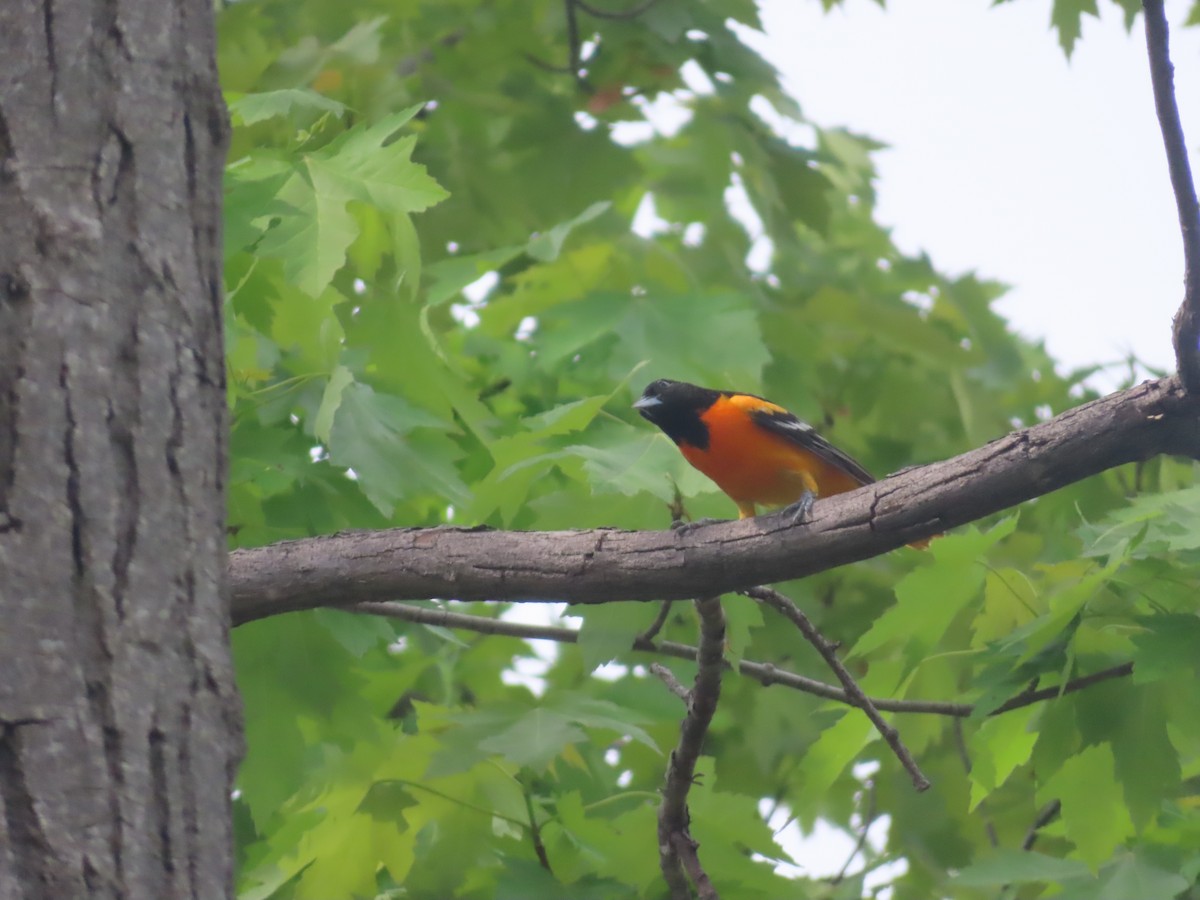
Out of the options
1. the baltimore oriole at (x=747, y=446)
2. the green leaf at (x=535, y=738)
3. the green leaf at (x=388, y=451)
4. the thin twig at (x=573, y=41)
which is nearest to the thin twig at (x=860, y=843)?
the baltimore oriole at (x=747, y=446)

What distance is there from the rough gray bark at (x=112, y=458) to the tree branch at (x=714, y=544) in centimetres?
66

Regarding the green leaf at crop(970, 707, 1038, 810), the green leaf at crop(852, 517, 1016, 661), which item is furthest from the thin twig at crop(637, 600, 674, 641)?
the green leaf at crop(970, 707, 1038, 810)

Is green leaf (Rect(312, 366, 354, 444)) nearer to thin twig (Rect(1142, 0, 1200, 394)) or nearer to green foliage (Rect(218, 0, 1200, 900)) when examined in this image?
green foliage (Rect(218, 0, 1200, 900))

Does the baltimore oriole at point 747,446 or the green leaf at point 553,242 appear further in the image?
the baltimore oriole at point 747,446

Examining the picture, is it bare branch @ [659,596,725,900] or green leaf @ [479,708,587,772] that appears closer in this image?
bare branch @ [659,596,725,900]

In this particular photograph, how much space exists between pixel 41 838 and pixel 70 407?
0.73 meters

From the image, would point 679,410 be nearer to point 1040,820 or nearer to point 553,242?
point 553,242

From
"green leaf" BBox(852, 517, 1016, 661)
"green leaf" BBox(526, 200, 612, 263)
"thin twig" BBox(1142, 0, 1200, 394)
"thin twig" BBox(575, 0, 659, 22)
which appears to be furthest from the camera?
"thin twig" BBox(575, 0, 659, 22)

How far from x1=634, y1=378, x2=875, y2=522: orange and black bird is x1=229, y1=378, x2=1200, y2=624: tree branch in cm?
187

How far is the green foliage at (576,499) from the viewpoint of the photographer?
3400mm

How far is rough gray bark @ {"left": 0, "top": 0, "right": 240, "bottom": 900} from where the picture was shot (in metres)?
1.95

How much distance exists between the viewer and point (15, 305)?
220 cm

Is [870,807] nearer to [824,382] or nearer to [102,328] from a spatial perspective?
[824,382]

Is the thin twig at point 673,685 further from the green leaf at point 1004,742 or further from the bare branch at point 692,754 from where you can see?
the green leaf at point 1004,742
